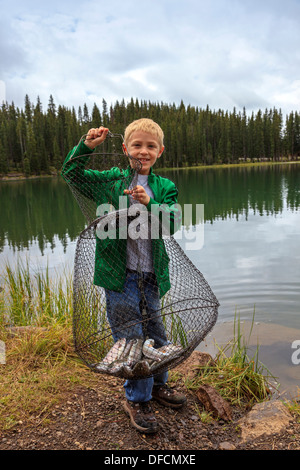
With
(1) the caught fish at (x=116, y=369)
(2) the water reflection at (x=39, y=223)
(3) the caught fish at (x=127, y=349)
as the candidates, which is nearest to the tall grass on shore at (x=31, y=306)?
(3) the caught fish at (x=127, y=349)

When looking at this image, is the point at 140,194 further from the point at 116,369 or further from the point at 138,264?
the point at 116,369

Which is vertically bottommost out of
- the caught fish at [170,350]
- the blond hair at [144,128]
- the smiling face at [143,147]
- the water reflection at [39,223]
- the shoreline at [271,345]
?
the shoreline at [271,345]

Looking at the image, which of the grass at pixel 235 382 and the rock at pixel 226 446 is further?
the grass at pixel 235 382

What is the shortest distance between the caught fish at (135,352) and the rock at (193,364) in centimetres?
125

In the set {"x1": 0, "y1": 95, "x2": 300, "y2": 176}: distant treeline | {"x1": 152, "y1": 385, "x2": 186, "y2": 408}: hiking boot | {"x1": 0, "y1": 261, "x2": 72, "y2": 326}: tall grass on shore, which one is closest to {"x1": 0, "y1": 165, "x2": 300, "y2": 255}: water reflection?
{"x1": 0, "y1": 261, "x2": 72, "y2": 326}: tall grass on shore

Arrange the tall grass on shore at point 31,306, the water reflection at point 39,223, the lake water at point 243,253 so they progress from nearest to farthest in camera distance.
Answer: the tall grass on shore at point 31,306, the lake water at point 243,253, the water reflection at point 39,223

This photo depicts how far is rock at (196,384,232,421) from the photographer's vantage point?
3182 millimetres

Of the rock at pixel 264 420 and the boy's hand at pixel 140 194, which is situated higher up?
the boy's hand at pixel 140 194

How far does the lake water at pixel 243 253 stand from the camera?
20.8ft

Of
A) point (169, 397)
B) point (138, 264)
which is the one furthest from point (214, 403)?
point (138, 264)

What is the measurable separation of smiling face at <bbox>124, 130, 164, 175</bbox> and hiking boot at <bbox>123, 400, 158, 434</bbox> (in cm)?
181

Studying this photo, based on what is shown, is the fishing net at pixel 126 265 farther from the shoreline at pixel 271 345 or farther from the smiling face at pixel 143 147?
the shoreline at pixel 271 345

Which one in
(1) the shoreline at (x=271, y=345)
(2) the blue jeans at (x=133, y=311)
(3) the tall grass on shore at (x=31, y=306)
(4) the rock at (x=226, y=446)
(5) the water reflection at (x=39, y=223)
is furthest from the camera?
(5) the water reflection at (x=39, y=223)

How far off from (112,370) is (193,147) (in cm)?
8809
